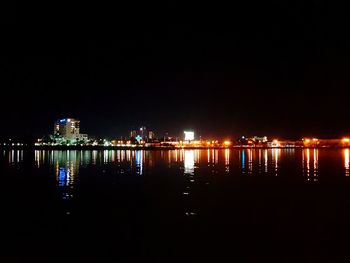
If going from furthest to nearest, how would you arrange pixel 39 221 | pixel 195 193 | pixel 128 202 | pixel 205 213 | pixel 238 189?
pixel 238 189, pixel 195 193, pixel 128 202, pixel 205 213, pixel 39 221

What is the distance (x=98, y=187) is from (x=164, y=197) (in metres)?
5.71

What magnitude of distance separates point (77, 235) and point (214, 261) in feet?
14.6

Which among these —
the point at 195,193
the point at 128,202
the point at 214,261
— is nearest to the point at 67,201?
the point at 128,202

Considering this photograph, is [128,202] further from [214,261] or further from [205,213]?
[214,261]

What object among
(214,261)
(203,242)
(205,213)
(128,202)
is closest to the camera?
(214,261)

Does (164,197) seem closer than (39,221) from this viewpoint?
No

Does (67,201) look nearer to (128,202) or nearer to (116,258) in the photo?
(128,202)

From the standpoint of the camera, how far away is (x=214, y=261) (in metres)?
9.59

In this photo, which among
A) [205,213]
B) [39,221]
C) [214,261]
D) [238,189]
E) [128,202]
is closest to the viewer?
[214,261]

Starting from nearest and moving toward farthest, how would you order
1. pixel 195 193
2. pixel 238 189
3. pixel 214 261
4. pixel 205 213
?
pixel 214 261 < pixel 205 213 < pixel 195 193 < pixel 238 189

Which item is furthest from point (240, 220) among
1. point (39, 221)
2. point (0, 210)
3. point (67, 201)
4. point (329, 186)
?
point (329, 186)

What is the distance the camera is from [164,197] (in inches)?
754

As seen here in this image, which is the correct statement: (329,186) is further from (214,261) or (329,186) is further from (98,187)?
(214,261)

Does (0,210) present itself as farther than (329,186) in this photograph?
No
